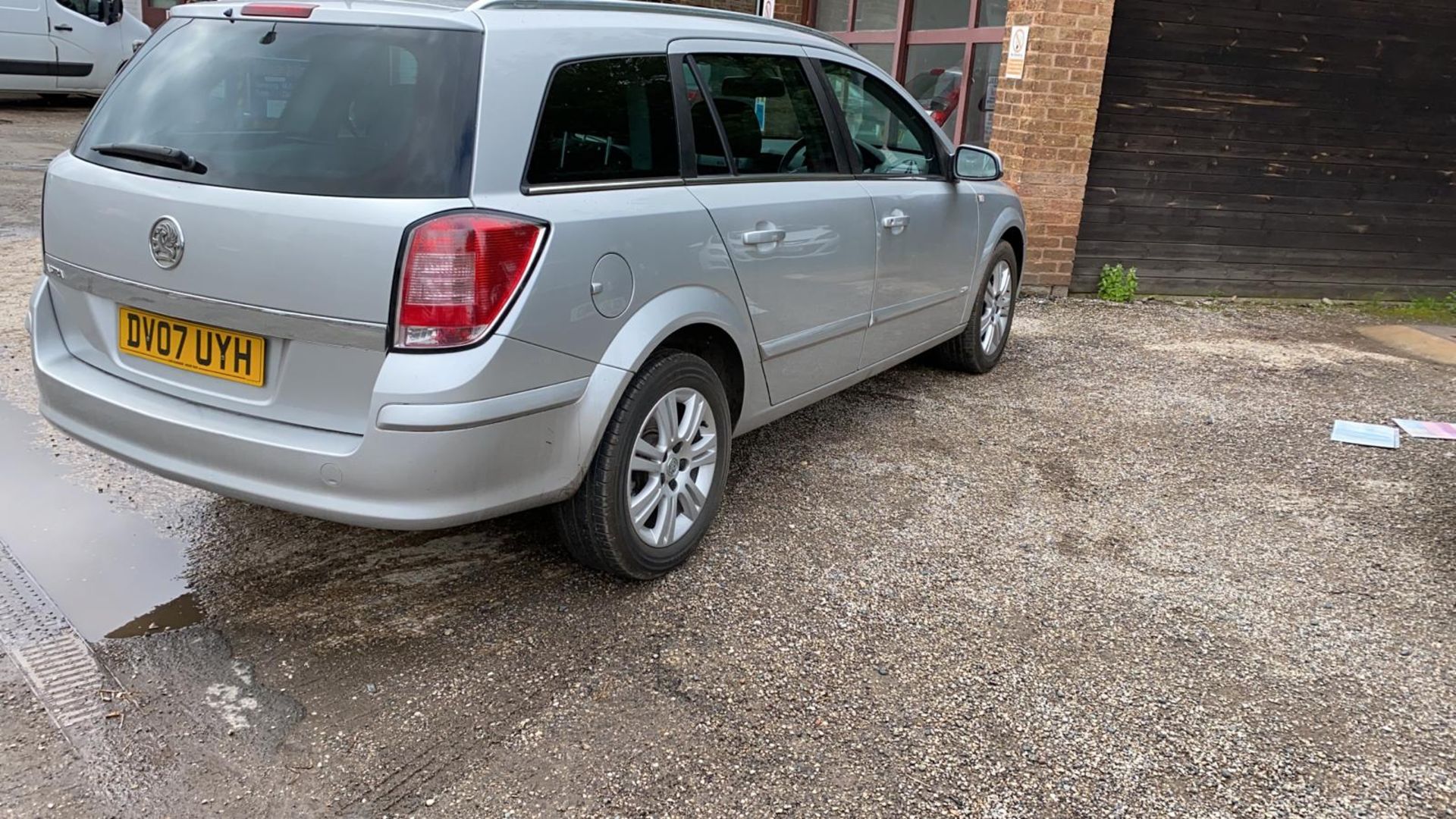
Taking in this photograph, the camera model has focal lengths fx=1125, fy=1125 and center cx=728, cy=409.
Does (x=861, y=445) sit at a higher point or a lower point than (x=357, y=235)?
lower

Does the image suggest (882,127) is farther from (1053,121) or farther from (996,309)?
(1053,121)

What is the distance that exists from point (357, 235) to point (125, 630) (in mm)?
1348

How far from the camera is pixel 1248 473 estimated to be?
15.8 feet

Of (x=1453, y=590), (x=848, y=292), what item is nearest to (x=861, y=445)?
(x=848, y=292)

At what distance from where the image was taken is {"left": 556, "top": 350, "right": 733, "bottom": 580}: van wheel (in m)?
3.17

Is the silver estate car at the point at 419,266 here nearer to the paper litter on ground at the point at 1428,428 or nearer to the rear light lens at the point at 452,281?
the rear light lens at the point at 452,281

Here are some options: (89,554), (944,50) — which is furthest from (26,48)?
(89,554)

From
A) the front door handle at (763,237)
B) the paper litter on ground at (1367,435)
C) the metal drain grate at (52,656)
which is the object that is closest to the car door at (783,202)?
the front door handle at (763,237)

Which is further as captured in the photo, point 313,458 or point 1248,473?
point 1248,473

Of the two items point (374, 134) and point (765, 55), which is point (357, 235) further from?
point (765, 55)

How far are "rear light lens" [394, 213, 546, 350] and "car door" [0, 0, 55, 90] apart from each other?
52.6 ft

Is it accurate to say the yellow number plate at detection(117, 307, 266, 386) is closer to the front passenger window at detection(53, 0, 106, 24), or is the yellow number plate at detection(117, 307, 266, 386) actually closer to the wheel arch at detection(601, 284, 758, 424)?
the wheel arch at detection(601, 284, 758, 424)

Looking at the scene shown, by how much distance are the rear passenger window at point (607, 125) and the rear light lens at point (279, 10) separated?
65 cm

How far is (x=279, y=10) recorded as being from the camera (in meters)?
2.94
